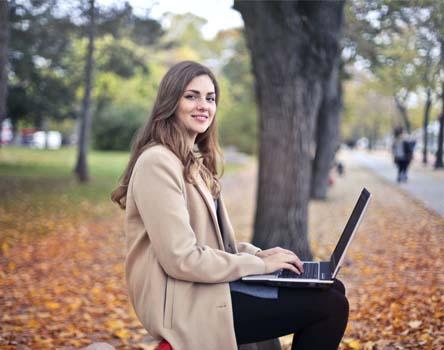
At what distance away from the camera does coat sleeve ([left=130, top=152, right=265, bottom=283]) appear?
7.77 ft

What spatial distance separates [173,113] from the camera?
9.05 feet

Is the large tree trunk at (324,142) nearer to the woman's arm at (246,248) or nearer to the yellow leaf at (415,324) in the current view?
the yellow leaf at (415,324)

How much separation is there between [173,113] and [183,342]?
45.2 inches

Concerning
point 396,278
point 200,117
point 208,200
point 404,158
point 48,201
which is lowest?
point 48,201

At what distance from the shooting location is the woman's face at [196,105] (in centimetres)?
274

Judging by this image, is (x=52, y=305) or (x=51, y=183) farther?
(x=51, y=183)

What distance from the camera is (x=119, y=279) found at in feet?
23.8

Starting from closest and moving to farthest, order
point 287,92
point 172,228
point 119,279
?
point 172,228
point 287,92
point 119,279

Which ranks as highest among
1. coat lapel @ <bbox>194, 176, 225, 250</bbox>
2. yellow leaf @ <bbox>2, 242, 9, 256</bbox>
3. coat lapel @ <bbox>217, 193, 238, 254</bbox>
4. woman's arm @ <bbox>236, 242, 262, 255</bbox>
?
coat lapel @ <bbox>194, 176, 225, 250</bbox>

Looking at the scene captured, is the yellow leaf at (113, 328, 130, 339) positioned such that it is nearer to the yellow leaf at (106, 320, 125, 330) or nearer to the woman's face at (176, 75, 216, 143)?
the yellow leaf at (106, 320, 125, 330)

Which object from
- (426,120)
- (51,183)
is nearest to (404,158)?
(426,120)

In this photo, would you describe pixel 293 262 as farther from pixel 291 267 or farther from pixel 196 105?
pixel 196 105

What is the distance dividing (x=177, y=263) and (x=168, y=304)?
24 cm

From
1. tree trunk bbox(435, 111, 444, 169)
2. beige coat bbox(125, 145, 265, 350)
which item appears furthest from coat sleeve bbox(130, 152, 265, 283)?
tree trunk bbox(435, 111, 444, 169)
